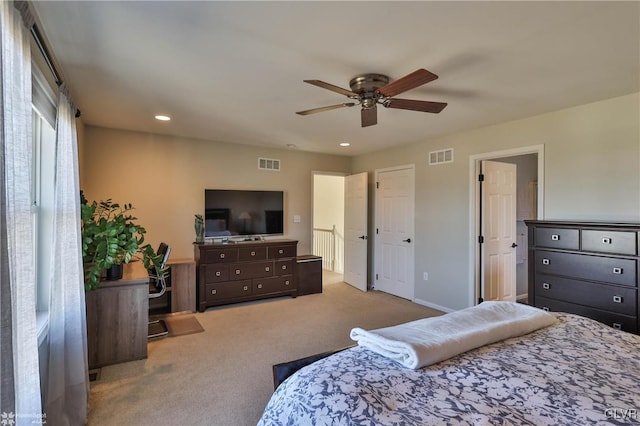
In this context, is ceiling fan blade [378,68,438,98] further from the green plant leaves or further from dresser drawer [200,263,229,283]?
dresser drawer [200,263,229,283]

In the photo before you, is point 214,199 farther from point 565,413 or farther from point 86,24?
point 565,413

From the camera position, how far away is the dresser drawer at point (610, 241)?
2391 millimetres

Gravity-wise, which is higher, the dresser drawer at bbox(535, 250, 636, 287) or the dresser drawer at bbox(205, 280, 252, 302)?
the dresser drawer at bbox(535, 250, 636, 287)

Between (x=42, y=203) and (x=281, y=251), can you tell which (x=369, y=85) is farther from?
(x=281, y=251)

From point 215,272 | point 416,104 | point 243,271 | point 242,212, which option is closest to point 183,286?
point 215,272

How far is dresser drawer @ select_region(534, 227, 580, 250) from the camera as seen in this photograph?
269cm

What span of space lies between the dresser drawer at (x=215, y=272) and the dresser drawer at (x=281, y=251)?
678mm

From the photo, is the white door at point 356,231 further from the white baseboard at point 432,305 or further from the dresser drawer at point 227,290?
the dresser drawer at point 227,290

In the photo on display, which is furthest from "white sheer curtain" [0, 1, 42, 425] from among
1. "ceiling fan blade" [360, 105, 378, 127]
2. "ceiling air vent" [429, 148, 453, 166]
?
"ceiling air vent" [429, 148, 453, 166]

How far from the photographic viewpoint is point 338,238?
287 inches

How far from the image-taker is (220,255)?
14.4 feet

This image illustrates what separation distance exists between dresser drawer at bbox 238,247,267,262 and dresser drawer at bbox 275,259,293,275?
0.26 meters

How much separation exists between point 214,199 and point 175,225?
66 cm

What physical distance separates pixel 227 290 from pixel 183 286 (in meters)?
0.58
